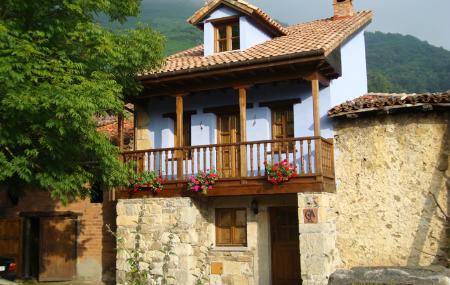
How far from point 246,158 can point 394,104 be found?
3.54m

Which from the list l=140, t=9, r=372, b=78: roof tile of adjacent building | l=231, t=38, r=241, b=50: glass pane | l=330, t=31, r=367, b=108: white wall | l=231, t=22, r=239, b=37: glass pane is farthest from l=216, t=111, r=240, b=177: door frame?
l=330, t=31, r=367, b=108: white wall

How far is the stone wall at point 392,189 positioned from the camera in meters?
10.9

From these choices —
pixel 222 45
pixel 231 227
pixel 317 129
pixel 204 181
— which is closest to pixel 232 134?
pixel 204 181

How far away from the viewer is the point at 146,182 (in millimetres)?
12156

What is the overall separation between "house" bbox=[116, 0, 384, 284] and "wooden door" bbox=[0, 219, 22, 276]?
13.4 feet

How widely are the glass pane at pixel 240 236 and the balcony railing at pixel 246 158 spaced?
1.51 meters

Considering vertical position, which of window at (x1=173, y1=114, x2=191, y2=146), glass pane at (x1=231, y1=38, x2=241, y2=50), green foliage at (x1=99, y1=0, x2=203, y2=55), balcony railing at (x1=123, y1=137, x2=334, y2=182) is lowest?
balcony railing at (x1=123, y1=137, x2=334, y2=182)

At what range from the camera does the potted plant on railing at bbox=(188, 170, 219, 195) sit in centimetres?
1147

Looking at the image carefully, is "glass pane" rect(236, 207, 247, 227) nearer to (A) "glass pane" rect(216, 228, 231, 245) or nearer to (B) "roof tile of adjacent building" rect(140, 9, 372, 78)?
(A) "glass pane" rect(216, 228, 231, 245)

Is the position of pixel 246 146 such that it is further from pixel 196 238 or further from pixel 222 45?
pixel 222 45

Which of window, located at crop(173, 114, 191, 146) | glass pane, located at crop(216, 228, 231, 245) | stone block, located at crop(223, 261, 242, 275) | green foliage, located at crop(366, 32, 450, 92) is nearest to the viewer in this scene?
stone block, located at crop(223, 261, 242, 275)

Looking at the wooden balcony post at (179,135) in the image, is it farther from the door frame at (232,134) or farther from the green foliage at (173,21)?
the green foliage at (173,21)

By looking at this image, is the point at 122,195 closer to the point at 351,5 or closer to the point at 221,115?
the point at 221,115

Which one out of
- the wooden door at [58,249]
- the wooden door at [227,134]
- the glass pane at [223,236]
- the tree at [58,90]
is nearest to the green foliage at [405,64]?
the wooden door at [227,134]
